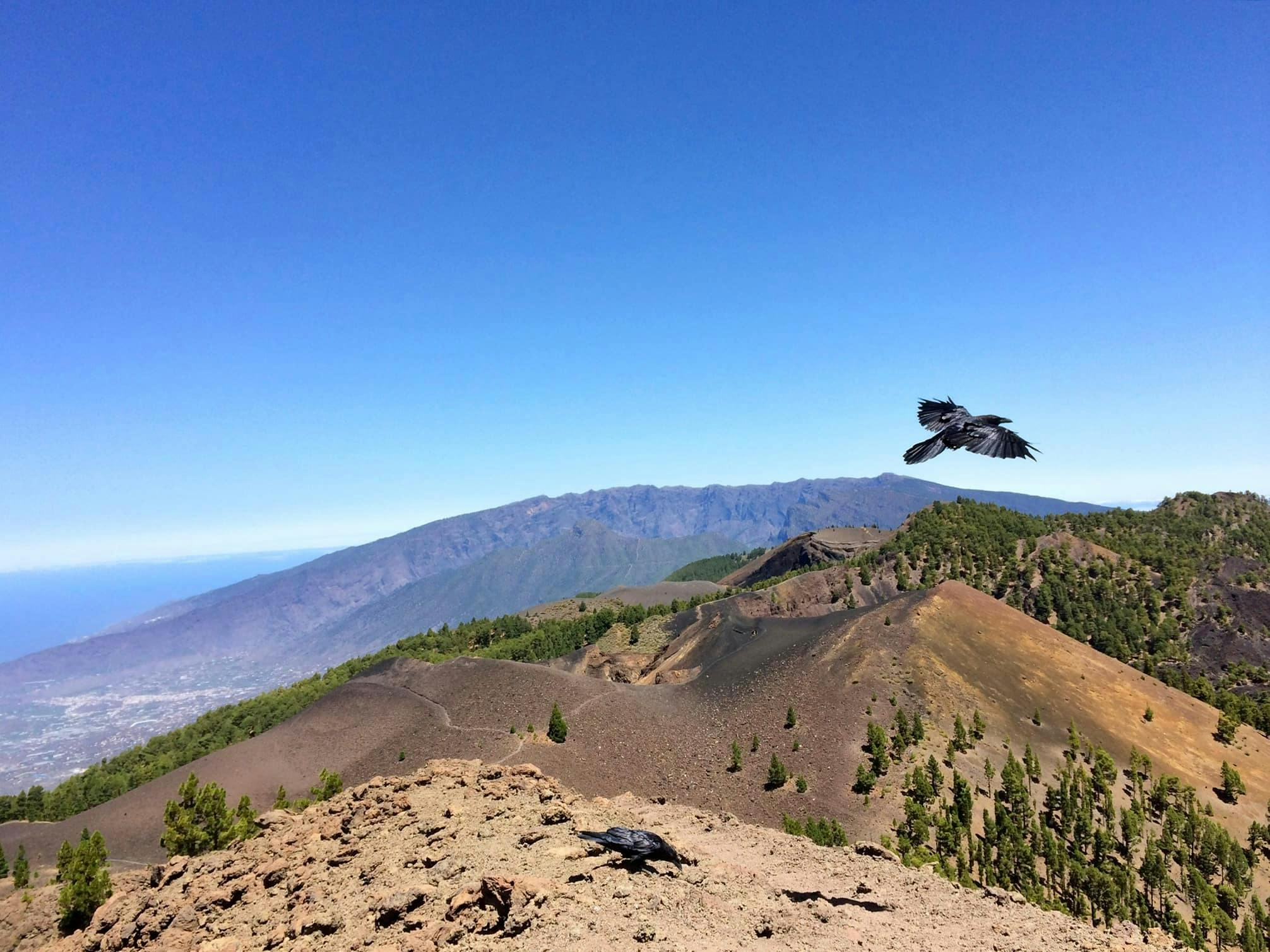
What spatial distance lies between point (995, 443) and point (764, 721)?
125 feet

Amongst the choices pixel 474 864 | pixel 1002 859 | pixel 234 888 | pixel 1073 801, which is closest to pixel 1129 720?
pixel 1073 801

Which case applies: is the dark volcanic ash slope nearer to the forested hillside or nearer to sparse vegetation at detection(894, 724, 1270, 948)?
sparse vegetation at detection(894, 724, 1270, 948)

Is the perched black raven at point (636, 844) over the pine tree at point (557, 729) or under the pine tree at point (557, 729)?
over

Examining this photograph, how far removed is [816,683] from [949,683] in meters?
9.75

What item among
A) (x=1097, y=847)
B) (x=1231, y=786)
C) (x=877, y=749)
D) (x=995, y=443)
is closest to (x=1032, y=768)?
(x=1097, y=847)

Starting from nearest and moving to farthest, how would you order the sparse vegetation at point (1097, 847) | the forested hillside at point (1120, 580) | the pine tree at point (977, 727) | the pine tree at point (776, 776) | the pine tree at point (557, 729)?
the sparse vegetation at point (1097, 847), the pine tree at point (776, 776), the pine tree at point (977, 727), the pine tree at point (557, 729), the forested hillside at point (1120, 580)

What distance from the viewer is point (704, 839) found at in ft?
67.2

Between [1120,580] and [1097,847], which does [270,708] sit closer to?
[1097,847]

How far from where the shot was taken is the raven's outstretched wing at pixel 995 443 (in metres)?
9.01

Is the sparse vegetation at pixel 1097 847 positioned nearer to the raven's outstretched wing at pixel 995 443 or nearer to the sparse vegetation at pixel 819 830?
the sparse vegetation at pixel 819 830

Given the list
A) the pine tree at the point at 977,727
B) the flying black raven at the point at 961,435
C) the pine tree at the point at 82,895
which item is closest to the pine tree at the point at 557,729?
the pine tree at the point at 82,895

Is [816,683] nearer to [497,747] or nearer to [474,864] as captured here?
[497,747]

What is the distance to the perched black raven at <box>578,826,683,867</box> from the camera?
583 inches

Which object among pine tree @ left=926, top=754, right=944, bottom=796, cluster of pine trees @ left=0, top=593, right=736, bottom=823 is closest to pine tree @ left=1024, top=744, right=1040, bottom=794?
pine tree @ left=926, top=754, right=944, bottom=796
